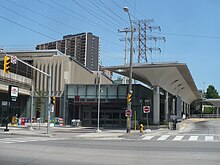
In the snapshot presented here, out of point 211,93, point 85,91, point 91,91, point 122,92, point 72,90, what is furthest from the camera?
point 211,93

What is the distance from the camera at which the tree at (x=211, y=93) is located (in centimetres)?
16555

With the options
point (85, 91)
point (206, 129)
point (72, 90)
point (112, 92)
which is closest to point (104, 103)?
point (112, 92)

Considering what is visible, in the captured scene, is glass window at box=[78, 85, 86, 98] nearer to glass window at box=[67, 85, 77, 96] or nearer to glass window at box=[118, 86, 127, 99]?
glass window at box=[67, 85, 77, 96]

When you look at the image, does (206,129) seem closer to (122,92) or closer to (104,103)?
(122,92)

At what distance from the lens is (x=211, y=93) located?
551 feet

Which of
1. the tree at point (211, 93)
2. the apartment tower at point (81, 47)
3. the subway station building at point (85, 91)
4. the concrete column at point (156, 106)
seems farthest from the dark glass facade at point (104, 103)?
the tree at point (211, 93)

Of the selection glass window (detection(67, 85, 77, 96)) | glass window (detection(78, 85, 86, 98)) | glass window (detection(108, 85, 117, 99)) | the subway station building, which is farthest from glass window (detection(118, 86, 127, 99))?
glass window (detection(67, 85, 77, 96))

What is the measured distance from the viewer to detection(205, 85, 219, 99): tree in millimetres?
165550

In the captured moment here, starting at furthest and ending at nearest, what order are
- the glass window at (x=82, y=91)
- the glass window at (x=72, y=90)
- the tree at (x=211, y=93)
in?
the tree at (x=211, y=93), the glass window at (x=72, y=90), the glass window at (x=82, y=91)

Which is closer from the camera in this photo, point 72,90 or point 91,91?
point 91,91

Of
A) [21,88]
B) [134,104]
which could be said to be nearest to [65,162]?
[134,104]

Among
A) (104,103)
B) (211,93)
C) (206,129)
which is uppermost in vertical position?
(211,93)

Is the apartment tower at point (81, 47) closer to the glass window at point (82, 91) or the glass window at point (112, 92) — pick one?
the glass window at point (82, 91)

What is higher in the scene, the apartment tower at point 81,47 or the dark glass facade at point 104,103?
the apartment tower at point 81,47
